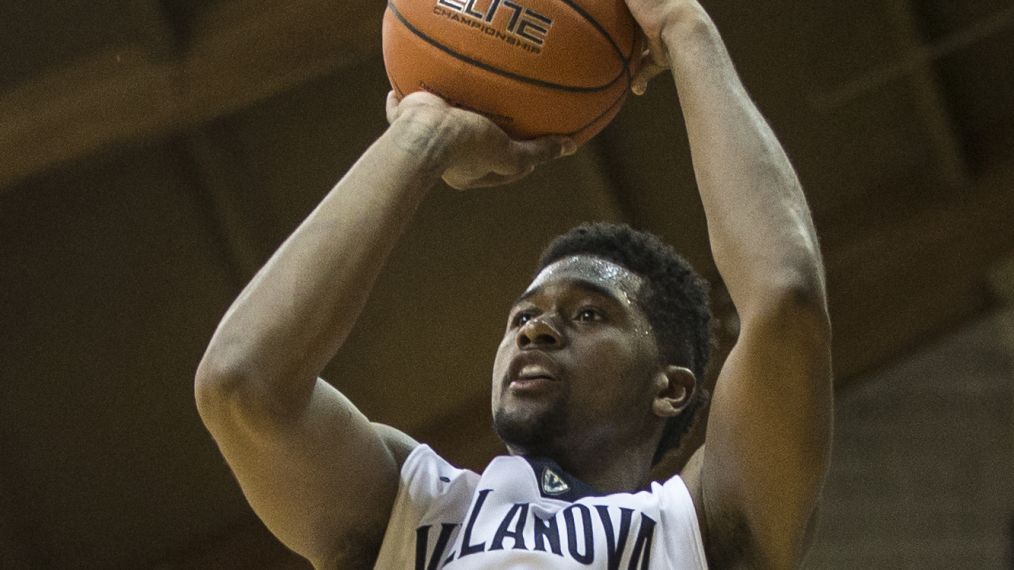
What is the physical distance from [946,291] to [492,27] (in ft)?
15.4

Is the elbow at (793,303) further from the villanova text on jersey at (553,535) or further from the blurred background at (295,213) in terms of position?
the blurred background at (295,213)

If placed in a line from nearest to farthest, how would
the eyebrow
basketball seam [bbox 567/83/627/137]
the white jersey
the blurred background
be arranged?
the white jersey → basketball seam [bbox 567/83/627/137] → the eyebrow → the blurred background

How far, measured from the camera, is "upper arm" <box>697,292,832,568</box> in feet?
8.05

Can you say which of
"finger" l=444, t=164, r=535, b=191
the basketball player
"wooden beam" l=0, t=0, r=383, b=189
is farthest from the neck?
"wooden beam" l=0, t=0, r=383, b=189

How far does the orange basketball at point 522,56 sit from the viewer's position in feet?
9.03

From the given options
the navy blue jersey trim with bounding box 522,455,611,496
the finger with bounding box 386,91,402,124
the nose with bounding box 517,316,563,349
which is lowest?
the navy blue jersey trim with bounding box 522,455,611,496

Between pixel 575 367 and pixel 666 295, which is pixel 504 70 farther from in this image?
pixel 666 295

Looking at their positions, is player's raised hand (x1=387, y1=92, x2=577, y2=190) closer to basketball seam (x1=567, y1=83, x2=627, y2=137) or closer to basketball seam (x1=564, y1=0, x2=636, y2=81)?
basketball seam (x1=567, y1=83, x2=627, y2=137)

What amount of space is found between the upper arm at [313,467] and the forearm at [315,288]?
6 centimetres

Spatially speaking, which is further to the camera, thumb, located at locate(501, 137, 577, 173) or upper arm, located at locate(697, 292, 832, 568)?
thumb, located at locate(501, 137, 577, 173)

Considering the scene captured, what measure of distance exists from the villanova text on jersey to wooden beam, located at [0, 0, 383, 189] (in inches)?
124

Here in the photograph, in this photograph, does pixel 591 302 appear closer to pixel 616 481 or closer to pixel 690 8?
pixel 616 481

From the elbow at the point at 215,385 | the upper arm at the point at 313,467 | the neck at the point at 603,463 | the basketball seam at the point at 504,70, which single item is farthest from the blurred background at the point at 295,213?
the elbow at the point at 215,385

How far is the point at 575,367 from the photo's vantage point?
9.35ft
